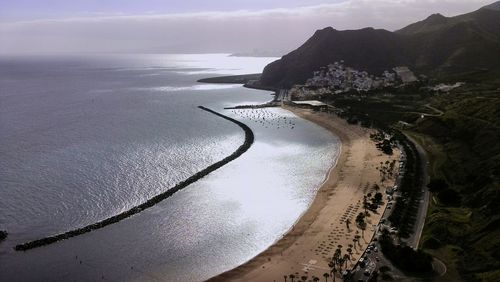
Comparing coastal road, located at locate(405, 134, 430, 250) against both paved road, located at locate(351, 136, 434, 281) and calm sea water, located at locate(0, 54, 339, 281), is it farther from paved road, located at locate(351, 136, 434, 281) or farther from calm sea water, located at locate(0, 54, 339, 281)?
calm sea water, located at locate(0, 54, 339, 281)

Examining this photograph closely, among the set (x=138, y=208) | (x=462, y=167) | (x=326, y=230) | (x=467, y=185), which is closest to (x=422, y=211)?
(x=467, y=185)

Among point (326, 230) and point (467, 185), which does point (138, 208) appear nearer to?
point (326, 230)

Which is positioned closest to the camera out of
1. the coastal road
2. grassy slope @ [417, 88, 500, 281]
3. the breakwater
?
grassy slope @ [417, 88, 500, 281]

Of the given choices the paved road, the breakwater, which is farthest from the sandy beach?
the breakwater

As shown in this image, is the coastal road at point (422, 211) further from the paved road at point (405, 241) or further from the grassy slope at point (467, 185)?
the grassy slope at point (467, 185)

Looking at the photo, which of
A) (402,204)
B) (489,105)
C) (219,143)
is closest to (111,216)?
(402,204)
